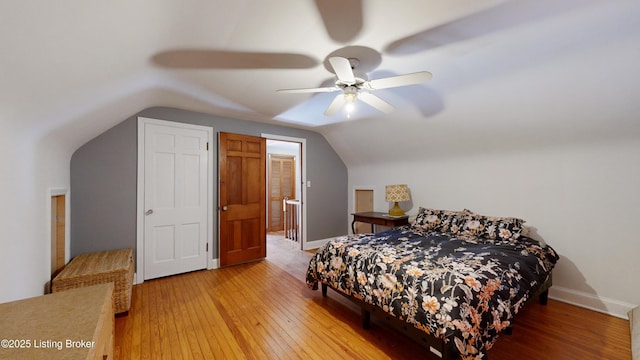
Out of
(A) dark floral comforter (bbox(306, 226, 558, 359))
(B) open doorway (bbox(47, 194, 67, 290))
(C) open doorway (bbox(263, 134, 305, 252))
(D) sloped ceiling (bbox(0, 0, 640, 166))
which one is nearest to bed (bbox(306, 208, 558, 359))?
(A) dark floral comforter (bbox(306, 226, 558, 359))

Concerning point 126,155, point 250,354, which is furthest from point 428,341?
point 126,155

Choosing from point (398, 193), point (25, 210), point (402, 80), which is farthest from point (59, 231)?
point (398, 193)

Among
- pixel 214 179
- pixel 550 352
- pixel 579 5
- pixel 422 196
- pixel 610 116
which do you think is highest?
pixel 579 5

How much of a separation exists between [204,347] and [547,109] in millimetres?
3832

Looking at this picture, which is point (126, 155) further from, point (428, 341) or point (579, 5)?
point (579, 5)

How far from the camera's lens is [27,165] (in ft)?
5.53

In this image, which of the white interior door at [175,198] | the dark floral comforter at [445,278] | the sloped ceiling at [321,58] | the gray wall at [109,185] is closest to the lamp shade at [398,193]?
the dark floral comforter at [445,278]

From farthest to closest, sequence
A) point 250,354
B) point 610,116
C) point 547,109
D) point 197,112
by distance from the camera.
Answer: point 197,112 → point 547,109 → point 610,116 → point 250,354

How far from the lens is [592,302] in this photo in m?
2.56

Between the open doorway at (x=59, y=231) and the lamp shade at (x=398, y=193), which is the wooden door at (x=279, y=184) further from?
the open doorway at (x=59, y=231)

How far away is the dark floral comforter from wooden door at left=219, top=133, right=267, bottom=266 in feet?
5.23

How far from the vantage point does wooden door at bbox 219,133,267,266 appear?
3.81 meters

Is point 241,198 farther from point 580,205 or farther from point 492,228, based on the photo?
point 580,205

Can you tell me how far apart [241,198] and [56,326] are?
3.07 meters
